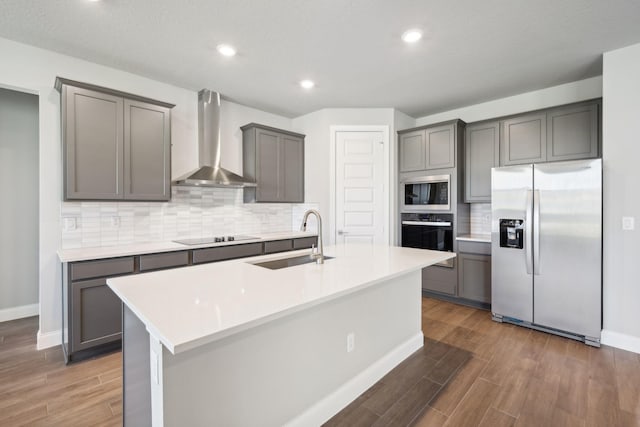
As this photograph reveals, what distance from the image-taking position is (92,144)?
268 centimetres

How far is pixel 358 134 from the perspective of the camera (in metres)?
4.32

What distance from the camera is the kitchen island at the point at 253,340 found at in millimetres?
1109

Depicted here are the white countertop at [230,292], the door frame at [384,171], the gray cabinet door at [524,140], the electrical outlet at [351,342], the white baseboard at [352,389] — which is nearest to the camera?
the white countertop at [230,292]

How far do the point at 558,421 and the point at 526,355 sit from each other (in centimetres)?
85

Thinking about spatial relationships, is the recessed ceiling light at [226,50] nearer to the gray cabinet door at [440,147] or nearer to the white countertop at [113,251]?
the white countertop at [113,251]

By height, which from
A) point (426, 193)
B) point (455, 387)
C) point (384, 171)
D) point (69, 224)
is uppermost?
point (384, 171)

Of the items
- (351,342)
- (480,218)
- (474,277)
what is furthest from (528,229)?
(351,342)

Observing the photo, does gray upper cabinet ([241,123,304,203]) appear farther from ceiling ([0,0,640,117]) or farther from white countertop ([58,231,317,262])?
white countertop ([58,231,317,262])

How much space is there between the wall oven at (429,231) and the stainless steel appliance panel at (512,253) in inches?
27.3

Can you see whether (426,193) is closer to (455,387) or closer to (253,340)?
(455,387)

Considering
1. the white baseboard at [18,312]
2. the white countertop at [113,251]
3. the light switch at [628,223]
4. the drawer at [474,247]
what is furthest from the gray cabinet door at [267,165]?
the light switch at [628,223]

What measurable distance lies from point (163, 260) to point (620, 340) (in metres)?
4.17

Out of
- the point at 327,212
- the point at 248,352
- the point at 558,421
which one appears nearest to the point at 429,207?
the point at 327,212

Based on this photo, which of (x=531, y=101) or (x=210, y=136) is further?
(x=531, y=101)
